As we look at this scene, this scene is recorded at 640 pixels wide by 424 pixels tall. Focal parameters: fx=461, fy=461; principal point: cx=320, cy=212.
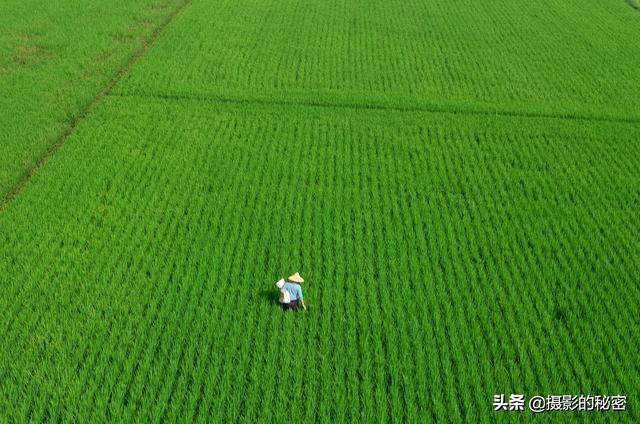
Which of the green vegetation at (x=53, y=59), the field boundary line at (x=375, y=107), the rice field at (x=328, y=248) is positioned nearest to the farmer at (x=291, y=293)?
the rice field at (x=328, y=248)

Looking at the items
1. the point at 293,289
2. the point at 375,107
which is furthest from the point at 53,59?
the point at 293,289

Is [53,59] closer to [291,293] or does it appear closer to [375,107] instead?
[375,107]

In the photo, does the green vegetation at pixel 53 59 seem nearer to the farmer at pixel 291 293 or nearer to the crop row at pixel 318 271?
the crop row at pixel 318 271

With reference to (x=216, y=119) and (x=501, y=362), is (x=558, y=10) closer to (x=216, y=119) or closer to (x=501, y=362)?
(x=216, y=119)

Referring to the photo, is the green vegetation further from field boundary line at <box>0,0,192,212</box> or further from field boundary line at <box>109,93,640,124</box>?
field boundary line at <box>109,93,640,124</box>

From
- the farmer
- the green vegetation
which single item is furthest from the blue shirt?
the green vegetation
